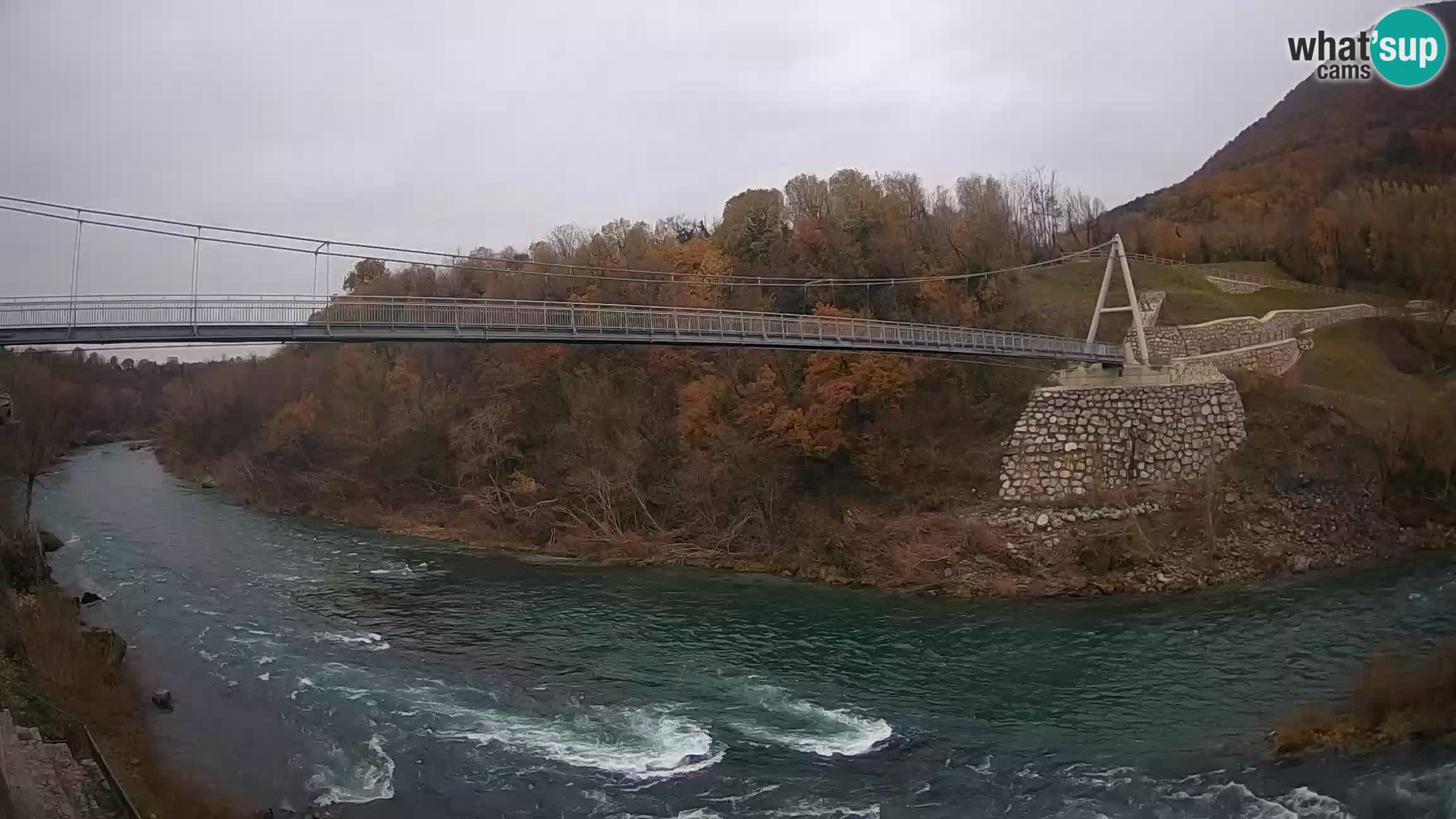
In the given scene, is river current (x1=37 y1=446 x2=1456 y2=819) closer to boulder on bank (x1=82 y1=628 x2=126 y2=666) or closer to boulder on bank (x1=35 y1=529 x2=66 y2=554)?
boulder on bank (x1=82 y1=628 x2=126 y2=666)

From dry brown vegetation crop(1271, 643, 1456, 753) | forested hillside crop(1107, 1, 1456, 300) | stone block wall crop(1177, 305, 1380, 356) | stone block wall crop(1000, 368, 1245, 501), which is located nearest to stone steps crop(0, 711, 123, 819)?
dry brown vegetation crop(1271, 643, 1456, 753)

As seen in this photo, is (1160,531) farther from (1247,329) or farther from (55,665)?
(55,665)

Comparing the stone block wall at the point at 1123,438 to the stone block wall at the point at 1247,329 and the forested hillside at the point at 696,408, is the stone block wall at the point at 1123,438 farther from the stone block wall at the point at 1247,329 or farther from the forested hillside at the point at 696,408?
the stone block wall at the point at 1247,329

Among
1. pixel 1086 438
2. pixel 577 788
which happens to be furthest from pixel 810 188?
pixel 577 788

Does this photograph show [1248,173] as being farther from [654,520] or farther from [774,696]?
[774,696]

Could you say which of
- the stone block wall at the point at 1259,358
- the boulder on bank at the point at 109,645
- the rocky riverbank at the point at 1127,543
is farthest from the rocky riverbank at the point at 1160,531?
the boulder on bank at the point at 109,645
